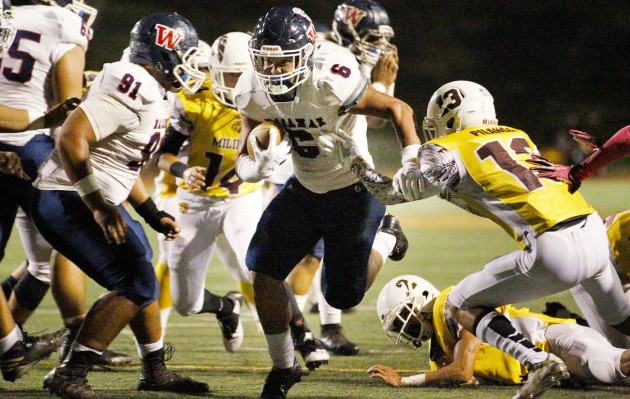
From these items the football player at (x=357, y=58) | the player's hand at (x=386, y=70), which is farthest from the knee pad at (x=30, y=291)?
the player's hand at (x=386, y=70)

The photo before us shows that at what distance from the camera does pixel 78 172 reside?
362 centimetres

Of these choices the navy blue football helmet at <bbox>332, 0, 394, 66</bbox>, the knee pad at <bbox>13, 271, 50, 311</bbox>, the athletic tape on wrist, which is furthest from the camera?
the navy blue football helmet at <bbox>332, 0, 394, 66</bbox>

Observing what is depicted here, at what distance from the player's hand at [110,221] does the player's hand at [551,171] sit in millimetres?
1598

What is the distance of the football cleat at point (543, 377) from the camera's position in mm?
3264

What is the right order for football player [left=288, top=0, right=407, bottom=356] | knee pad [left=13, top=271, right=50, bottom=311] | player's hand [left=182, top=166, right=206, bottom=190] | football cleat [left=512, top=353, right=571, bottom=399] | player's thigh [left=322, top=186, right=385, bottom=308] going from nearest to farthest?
football cleat [left=512, top=353, right=571, bottom=399] < player's thigh [left=322, top=186, right=385, bottom=308] < player's hand [left=182, top=166, right=206, bottom=190] < knee pad [left=13, top=271, right=50, bottom=311] < football player [left=288, top=0, right=407, bottom=356]

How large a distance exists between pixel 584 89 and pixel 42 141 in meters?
20.1

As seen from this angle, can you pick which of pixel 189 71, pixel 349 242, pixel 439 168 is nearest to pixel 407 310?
pixel 349 242

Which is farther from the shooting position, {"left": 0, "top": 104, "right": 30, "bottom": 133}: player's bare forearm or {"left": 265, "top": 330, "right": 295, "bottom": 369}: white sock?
{"left": 0, "top": 104, "right": 30, "bottom": 133}: player's bare forearm

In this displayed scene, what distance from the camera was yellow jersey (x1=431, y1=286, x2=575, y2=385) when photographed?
4055 millimetres

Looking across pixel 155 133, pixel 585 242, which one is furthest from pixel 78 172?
pixel 585 242

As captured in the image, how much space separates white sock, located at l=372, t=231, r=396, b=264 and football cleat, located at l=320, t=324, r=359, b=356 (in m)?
0.74

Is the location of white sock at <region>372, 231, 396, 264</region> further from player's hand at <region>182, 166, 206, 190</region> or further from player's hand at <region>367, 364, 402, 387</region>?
player's hand at <region>182, 166, 206, 190</region>

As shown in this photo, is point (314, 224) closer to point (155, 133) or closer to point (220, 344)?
point (155, 133)

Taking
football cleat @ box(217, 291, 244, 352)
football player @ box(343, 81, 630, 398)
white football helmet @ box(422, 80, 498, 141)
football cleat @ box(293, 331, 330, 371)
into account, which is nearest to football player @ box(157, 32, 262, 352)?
football cleat @ box(217, 291, 244, 352)
